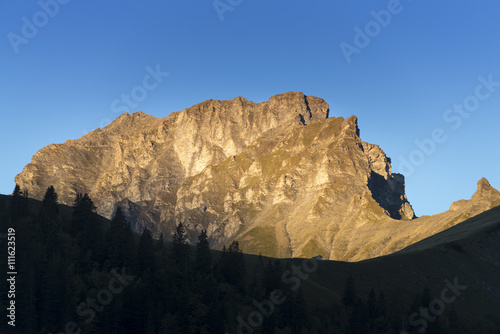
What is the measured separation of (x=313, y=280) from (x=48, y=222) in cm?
9047

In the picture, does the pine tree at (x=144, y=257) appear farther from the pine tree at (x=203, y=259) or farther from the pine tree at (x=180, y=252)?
the pine tree at (x=203, y=259)

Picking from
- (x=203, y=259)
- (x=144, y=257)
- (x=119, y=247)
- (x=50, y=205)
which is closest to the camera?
(x=144, y=257)

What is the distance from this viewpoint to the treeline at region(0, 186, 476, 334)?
116m

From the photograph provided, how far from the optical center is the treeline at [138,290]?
11594 centimetres

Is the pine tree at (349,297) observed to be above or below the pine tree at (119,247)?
below

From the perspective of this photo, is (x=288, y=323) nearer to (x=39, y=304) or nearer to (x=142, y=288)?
(x=142, y=288)

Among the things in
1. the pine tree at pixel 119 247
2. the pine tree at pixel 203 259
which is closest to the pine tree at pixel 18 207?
the pine tree at pixel 119 247

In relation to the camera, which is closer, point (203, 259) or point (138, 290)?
point (138, 290)

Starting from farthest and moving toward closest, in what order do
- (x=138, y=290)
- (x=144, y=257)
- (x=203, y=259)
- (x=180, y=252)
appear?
(x=203, y=259) < (x=180, y=252) < (x=144, y=257) < (x=138, y=290)

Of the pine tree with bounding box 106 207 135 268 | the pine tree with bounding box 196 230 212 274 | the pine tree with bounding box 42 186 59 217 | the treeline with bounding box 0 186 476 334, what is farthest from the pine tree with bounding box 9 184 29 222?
the pine tree with bounding box 196 230 212 274

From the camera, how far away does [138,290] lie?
122938 millimetres

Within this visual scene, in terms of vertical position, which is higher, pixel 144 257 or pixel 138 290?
pixel 144 257

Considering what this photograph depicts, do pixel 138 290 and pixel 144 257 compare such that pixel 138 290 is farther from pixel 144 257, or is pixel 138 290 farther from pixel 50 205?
pixel 50 205

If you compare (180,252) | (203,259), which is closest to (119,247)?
(180,252)
